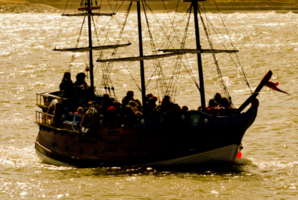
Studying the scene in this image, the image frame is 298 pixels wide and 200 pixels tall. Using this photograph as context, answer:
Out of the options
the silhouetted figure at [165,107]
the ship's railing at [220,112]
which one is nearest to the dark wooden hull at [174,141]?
the silhouetted figure at [165,107]

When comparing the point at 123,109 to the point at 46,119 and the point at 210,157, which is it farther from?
the point at 46,119

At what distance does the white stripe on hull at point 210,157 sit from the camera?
70.5ft

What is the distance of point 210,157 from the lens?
21.6 meters

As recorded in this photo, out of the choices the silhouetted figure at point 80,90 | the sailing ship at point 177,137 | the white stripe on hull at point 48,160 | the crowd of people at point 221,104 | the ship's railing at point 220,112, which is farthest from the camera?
the silhouetted figure at point 80,90

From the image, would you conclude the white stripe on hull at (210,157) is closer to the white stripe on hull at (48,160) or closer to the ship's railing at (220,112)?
the ship's railing at (220,112)

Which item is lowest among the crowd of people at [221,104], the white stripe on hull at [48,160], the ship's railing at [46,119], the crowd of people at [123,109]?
the white stripe on hull at [48,160]

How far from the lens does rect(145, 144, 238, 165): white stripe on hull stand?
2150cm

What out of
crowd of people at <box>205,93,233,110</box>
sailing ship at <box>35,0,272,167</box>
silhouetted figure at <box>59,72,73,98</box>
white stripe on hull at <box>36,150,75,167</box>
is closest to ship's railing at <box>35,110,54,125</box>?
silhouetted figure at <box>59,72,73,98</box>

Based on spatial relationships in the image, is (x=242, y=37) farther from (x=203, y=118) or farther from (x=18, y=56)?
(x=203, y=118)

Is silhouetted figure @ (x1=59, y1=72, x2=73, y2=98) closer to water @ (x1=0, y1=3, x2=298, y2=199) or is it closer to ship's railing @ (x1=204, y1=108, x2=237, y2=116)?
water @ (x1=0, y1=3, x2=298, y2=199)

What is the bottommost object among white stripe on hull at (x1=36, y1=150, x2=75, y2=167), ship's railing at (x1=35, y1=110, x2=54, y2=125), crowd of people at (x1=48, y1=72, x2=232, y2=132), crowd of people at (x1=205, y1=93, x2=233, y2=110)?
white stripe on hull at (x1=36, y1=150, x2=75, y2=167)

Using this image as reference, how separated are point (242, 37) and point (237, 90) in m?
39.6

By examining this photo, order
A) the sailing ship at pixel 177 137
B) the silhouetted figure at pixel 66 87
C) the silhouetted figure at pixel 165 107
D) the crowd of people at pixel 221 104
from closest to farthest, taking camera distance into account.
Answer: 1. the sailing ship at pixel 177 137
2. the silhouetted figure at pixel 165 107
3. the crowd of people at pixel 221 104
4. the silhouetted figure at pixel 66 87

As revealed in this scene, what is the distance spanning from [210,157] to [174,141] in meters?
1.51
